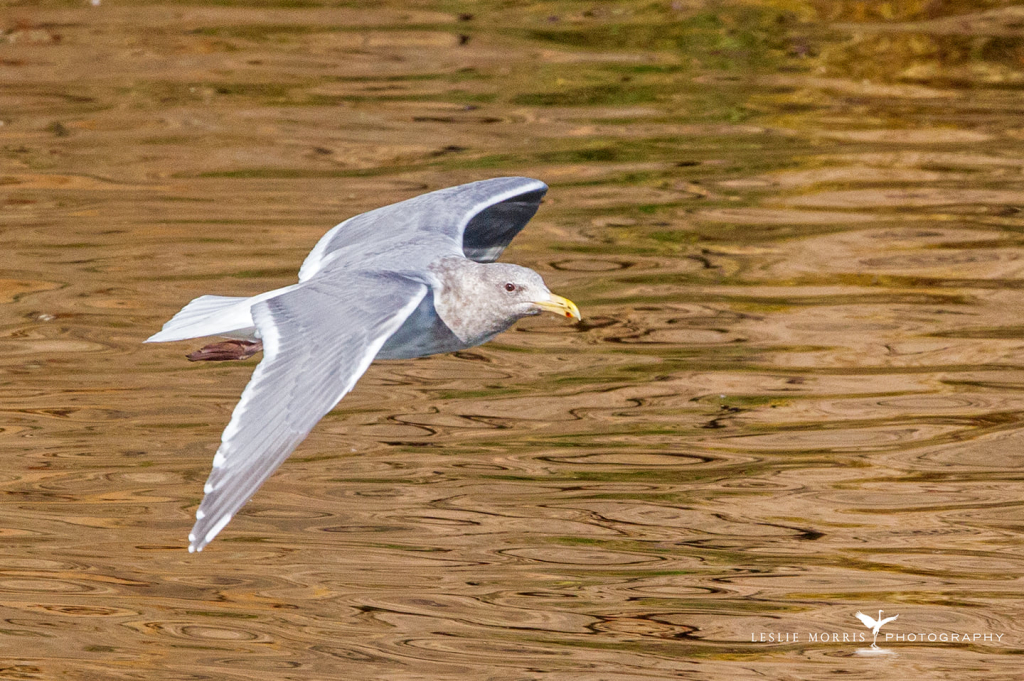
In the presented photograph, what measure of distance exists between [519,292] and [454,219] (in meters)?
0.67

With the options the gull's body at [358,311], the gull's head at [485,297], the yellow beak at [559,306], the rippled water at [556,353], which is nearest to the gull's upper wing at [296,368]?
the gull's body at [358,311]

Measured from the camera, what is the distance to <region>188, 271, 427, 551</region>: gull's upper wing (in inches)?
152

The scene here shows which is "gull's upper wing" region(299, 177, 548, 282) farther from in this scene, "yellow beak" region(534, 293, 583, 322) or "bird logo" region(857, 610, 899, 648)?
"bird logo" region(857, 610, 899, 648)

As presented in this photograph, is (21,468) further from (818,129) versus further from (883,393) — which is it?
(818,129)

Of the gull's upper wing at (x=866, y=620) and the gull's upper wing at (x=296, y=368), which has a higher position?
the gull's upper wing at (x=296, y=368)

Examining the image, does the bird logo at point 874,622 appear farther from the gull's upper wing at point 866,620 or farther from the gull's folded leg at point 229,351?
the gull's folded leg at point 229,351

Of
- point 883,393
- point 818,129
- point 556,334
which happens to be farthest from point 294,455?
point 818,129

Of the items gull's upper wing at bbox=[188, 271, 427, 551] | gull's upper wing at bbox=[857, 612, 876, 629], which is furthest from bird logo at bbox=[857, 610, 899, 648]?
gull's upper wing at bbox=[188, 271, 427, 551]

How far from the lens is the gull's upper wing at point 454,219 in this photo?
5730mm

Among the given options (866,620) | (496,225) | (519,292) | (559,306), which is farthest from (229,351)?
(866,620)

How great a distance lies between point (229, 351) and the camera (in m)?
5.17

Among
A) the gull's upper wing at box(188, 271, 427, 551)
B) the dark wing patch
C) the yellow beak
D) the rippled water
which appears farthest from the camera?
the dark wing patch

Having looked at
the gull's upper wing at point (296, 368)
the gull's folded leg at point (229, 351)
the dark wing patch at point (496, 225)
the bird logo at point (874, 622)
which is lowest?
the bird logo at point (874, 622)

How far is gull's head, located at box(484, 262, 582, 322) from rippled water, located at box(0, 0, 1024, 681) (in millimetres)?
1020
